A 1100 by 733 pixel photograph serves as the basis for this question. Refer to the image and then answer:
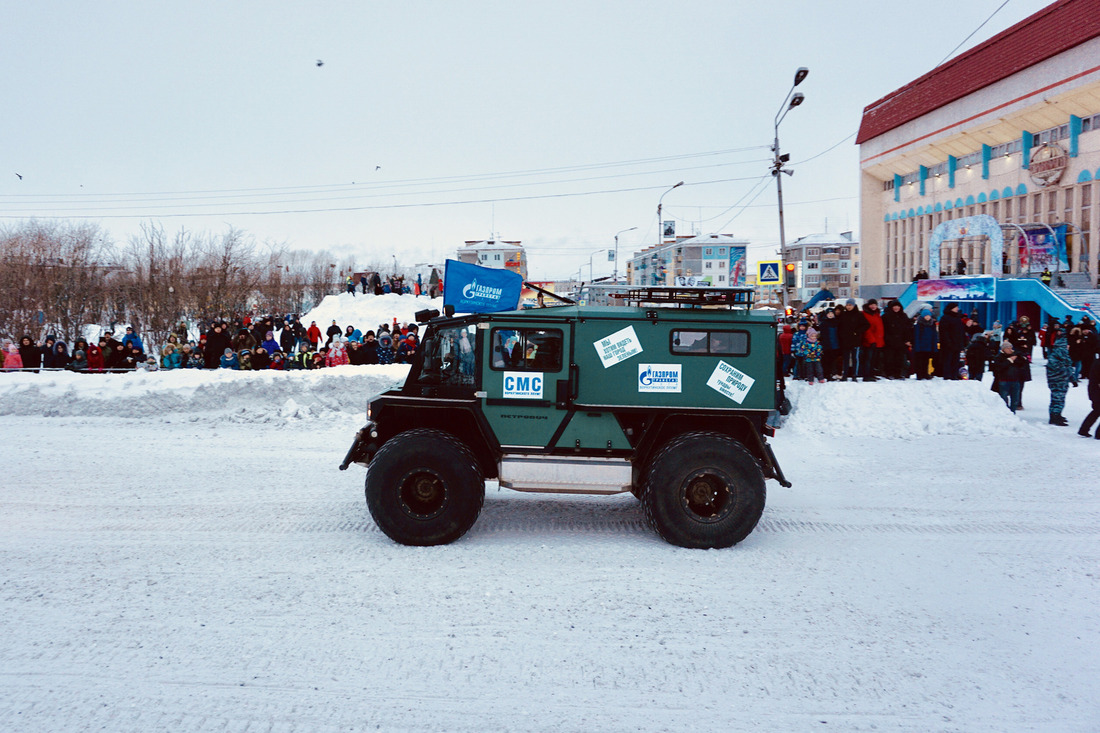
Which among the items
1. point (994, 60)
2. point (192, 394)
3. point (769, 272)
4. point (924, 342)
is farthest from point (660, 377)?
point (994, 60)

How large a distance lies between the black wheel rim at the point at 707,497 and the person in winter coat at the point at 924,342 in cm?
953

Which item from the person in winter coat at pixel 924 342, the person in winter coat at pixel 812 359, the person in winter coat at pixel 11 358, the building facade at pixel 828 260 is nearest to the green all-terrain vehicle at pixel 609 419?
the person in winter coat at pixel 812 359

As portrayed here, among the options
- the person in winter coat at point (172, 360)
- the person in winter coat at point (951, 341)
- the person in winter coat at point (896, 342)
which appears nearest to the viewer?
the person in winter coat at point (896, 342)

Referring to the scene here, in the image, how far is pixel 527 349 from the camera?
21.7ft

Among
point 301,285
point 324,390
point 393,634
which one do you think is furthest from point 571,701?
point 301,285


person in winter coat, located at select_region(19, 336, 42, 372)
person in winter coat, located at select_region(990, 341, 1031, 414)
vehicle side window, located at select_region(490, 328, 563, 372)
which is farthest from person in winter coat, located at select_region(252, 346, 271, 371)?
person in winter coat, located at select_region(990, 341, 1031, 414)

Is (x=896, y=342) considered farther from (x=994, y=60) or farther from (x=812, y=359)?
(x=994, y=60)

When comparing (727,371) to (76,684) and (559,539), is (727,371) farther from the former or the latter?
(76,684)

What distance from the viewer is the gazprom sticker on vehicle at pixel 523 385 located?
6.59 meters

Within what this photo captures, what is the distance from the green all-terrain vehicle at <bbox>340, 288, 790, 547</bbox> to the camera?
20.8 ft

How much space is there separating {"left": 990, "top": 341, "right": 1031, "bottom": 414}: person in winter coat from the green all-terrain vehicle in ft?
31.5

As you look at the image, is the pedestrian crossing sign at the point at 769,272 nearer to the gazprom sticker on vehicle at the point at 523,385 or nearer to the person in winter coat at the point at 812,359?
the person in winter coat at the point at 812,359

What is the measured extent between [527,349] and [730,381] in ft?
6.32

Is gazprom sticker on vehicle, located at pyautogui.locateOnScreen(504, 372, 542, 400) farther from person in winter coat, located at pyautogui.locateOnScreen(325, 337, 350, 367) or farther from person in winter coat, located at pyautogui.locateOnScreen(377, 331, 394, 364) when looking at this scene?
person in winter coat, located at pyautogui.locateOnScreen(325, 337, 350, 367)
